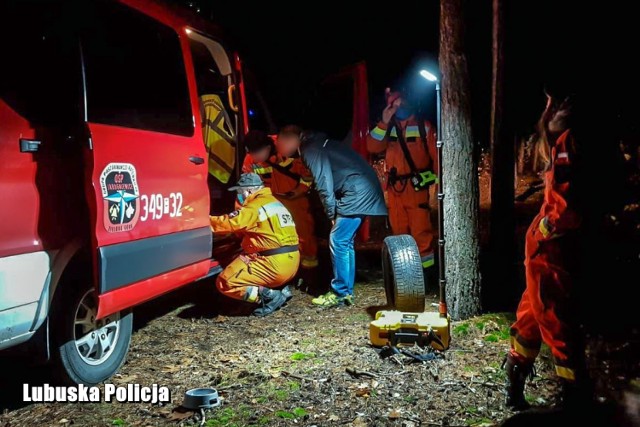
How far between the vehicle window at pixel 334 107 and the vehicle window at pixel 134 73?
228 cm

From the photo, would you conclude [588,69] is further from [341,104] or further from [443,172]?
[341,104]

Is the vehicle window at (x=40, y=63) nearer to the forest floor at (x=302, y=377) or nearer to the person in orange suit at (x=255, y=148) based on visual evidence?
the forest floor at (x=302, y=377)

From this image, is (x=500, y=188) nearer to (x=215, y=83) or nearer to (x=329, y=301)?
(x=329, y=301)

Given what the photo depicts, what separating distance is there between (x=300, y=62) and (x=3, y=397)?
14921 mm

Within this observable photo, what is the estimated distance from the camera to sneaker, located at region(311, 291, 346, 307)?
537 cm

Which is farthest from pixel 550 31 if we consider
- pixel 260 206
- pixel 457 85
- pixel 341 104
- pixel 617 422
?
pixel 617 422

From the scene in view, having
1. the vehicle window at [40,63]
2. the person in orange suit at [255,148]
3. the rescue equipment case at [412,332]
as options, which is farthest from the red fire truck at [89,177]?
the rescue equipment case at [412,332]

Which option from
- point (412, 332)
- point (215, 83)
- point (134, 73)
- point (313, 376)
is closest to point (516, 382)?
point (412, 332)

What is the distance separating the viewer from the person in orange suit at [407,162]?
6.30 m

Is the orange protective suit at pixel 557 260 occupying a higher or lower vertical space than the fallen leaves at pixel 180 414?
higher

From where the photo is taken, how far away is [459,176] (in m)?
4.31

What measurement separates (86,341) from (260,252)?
6.29 ft

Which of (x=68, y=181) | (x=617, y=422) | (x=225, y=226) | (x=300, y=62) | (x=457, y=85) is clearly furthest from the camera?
(x=300, y=62)

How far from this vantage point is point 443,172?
14.3 ft
